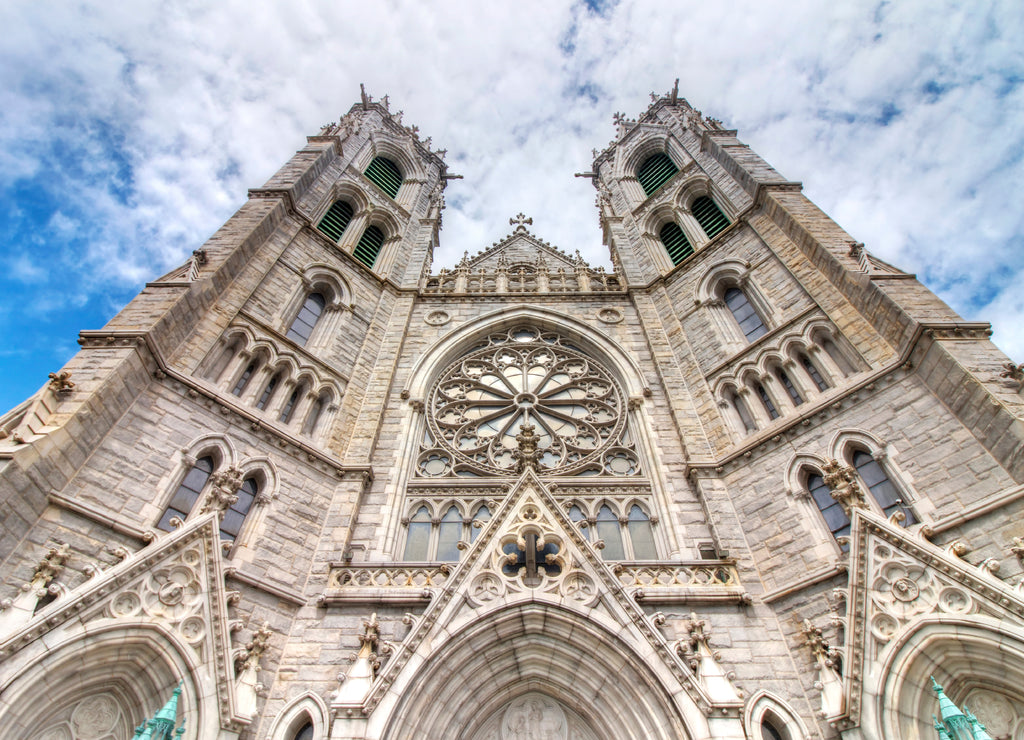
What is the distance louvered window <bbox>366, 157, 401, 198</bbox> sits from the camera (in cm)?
2095

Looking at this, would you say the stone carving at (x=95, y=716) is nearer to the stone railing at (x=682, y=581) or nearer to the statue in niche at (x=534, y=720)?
the statue in niche at (x=534, y=720)

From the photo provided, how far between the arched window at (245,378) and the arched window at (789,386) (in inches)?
392

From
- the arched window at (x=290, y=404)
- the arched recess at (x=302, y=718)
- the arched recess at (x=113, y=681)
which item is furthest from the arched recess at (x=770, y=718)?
the arched window at (x=290, y=404)

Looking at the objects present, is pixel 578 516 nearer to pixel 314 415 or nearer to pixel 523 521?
pixel 523 521

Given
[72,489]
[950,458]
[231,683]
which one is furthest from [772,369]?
[72,489]

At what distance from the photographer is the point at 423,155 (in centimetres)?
2405

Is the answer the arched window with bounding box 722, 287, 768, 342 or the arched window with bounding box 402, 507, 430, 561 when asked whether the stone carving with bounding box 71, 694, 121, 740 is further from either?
the arched window with bounding box 722, 287, 768, 342

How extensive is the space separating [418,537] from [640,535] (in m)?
3.73

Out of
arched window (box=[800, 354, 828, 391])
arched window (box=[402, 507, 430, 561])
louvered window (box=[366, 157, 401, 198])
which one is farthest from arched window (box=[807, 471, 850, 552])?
louvered window (box=[366, 157, 401, 198])

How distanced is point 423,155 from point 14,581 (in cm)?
2128

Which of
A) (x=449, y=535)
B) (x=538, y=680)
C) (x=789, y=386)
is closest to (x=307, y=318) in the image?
(x=449, y=535)

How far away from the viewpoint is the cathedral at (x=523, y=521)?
620cm

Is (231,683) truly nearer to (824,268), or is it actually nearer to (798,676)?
(798,676)

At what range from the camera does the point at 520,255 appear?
20.4 meters
